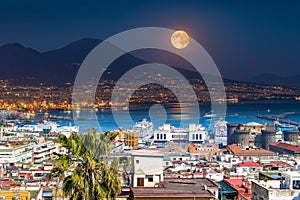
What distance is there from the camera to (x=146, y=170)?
22.4ft

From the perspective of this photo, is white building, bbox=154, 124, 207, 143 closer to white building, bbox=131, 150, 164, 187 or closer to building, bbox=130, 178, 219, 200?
white building, bbox=131, 150, 164, 187

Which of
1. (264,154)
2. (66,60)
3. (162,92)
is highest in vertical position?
(66,60)

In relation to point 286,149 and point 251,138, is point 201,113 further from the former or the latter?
A: point 286,149

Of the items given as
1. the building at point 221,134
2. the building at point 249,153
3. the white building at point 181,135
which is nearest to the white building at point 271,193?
the building at point 249,153

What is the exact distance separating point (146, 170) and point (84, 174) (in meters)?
1.63

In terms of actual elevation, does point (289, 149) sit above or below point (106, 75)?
below

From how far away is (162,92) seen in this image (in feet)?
361

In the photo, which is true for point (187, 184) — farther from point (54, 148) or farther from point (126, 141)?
point (126, 141)

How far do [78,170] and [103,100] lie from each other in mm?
106435

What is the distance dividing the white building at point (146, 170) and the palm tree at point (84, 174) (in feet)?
3.94

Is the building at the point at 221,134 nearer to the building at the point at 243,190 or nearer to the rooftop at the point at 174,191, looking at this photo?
the building at the point at 243,190

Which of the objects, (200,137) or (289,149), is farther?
(200,137)

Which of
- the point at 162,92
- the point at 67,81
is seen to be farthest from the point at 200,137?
the point at 67,81

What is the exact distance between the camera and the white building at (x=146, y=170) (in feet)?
22.1
